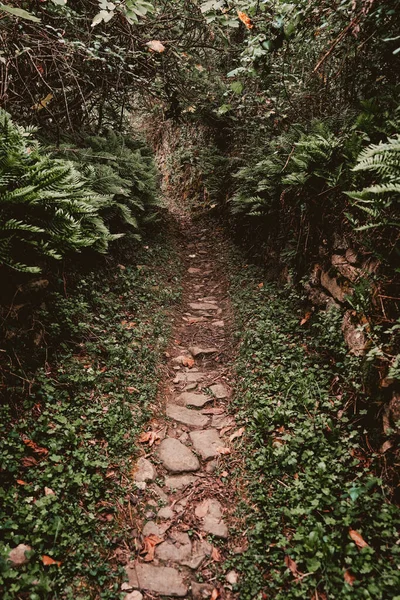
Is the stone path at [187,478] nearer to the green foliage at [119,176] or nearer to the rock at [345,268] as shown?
the rock at [345,268]

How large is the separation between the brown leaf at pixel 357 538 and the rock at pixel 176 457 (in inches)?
61.7

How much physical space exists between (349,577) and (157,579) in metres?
1.42

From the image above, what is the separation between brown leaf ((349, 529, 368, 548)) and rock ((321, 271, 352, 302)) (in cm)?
225

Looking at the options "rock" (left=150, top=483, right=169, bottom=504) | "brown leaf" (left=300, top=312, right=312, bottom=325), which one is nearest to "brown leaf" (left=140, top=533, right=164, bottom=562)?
"rock" (left=150, top=483, right=169, bottom=504)

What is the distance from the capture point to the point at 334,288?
14.2 ft

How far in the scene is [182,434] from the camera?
4.09 metres

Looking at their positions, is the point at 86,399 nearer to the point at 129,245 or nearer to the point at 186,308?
the point at 186,308

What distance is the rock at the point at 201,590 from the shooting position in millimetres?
2701

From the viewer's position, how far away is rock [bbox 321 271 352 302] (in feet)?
13.4

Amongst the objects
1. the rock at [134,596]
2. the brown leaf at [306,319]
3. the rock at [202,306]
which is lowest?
the rock at [134,596]

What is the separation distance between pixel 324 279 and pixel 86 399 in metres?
3.21

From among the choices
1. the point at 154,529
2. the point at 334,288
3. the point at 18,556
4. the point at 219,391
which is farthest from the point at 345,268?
the point at 18,556

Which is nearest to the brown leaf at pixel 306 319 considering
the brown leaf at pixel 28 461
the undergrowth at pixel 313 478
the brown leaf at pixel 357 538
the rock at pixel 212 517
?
the undergrowth at pixel 313 478

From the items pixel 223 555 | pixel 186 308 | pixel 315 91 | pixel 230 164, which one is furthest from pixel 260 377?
pixel 230 164
